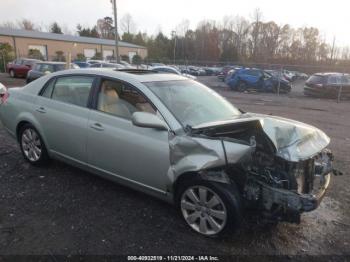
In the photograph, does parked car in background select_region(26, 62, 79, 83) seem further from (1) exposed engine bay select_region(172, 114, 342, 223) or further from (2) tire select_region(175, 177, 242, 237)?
(1) exposed engine bay select_region(172, 114, 342, 223)

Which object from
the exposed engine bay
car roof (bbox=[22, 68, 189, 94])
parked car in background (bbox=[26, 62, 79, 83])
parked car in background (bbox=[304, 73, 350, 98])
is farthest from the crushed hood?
parked car in background (bbox=[304, 73, 350, 98])

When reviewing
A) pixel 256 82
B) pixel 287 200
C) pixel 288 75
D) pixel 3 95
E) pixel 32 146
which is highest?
pixel 3 95

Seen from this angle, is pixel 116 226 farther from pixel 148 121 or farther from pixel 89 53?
pixel 89 53

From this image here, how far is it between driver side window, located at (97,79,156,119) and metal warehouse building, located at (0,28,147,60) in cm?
3945

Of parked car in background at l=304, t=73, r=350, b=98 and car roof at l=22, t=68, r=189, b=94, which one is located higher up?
car roof at l=22, t=68, r=189, b=94

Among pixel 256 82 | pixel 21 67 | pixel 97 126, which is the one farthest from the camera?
pixel 21 67

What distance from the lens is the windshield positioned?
3561 mm

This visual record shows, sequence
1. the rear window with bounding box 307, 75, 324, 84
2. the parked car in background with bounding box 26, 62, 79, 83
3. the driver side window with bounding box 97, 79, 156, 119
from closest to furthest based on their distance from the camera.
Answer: the driver side window with bounding box 97, 79, 156, 119
the parked car in background with bounding box 26, 62, 79, 83
the rear window with bounding box 307, 75, 324, 84

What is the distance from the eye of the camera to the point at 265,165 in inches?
122

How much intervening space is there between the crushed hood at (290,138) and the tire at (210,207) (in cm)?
59

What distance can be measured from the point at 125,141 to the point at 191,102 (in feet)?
3.12

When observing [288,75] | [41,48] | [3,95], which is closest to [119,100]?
[3,95]

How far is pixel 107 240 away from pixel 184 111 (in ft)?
5.27

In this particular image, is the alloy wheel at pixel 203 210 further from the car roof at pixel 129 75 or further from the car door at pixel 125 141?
the car roof at pixel 129 75
